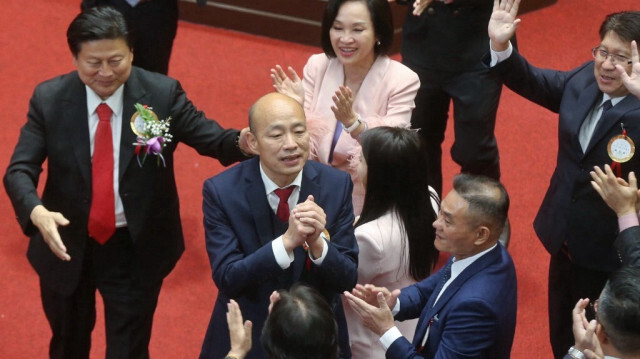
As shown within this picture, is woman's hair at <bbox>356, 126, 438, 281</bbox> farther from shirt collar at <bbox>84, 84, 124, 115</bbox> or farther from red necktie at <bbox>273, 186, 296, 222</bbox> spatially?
shirt collar at <bbox>84, 84, 124, 115</bbox>

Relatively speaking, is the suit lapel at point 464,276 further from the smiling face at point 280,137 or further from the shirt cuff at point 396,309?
the smiling face at point 280,137

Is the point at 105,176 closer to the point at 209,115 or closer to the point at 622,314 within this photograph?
the point at 622,314

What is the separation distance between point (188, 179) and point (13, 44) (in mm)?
2127

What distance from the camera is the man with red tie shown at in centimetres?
336

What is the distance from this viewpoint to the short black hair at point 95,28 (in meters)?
3.31

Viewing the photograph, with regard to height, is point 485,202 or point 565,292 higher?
point 485,202

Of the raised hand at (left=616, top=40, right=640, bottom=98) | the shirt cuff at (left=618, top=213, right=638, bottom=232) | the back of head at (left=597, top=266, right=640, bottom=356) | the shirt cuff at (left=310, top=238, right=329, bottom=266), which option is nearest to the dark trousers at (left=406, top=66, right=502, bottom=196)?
the raised hand at (left=616, top=40, right=640, bottom=98)

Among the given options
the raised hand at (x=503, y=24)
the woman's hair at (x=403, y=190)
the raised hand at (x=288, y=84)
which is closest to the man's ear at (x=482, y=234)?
the woman's hair at (x=403, y=190)

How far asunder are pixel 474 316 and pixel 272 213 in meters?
0.70

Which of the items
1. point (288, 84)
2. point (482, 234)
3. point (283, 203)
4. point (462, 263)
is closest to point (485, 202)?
point (482, 234)

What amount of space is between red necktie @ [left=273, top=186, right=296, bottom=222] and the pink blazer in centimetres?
86

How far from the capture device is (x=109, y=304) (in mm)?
3629

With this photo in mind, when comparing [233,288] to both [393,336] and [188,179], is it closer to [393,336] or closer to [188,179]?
[393,336]

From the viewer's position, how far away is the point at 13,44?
6750 millimetres
